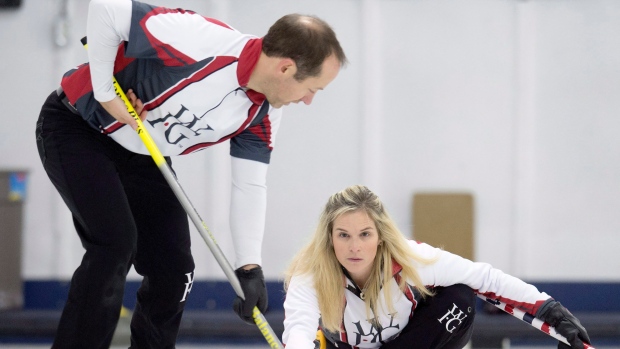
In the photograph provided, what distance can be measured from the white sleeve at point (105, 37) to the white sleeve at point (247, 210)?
451 millimetres

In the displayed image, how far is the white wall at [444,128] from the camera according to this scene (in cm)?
498

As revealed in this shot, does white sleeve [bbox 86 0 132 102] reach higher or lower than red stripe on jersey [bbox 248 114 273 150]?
higher

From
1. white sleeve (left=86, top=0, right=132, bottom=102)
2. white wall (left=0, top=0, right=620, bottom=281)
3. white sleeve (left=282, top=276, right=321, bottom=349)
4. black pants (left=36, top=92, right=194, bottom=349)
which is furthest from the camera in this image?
white wall (left=0, top=0, right=620, bottom=281)

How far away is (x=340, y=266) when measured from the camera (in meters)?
2.39

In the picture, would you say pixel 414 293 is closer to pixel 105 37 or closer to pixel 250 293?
pixel 250 293

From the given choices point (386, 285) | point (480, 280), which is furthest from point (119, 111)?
point (480, 280)

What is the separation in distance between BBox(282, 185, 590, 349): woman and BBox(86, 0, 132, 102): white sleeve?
782 millimetres

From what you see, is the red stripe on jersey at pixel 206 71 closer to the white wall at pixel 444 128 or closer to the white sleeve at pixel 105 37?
the white sleeve at pixel 105 37

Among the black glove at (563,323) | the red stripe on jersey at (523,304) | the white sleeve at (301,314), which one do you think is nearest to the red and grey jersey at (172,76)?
the white sleeve at (301,314)

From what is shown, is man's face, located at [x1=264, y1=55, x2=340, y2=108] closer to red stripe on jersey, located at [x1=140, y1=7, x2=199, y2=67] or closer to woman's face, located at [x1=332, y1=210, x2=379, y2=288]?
red stripe on jersey, located at [x1=140, y1=7, x2=199, y2=67]

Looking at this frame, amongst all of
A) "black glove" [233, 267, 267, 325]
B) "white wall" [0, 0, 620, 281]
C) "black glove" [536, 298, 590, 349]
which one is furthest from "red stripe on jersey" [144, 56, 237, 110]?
"white wall" [0, 0, 620, 281]

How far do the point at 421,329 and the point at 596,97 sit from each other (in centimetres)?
310

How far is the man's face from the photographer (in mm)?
1997

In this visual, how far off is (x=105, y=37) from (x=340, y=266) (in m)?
0.96
